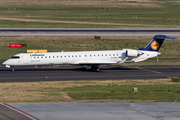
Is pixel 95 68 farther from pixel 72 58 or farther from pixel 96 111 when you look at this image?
pixel 96 111

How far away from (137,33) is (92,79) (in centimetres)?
4469

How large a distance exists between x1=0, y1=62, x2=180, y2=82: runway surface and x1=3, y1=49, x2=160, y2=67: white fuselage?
1388 millimetres

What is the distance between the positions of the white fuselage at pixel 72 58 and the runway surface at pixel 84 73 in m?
1.39

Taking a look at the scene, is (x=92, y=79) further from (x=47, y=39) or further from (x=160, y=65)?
(x=47, y=39)

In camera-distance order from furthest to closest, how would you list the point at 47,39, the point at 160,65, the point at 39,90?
the point at 47,39 < the point at 160,65 < the point at 39,90

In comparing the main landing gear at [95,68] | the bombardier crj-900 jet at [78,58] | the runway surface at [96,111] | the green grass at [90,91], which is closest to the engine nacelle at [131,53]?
the bombardier crj-900 jet at [78,58]

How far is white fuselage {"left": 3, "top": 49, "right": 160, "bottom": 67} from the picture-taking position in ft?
148

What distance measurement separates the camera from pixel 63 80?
37.8 meters

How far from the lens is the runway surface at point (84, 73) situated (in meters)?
40.0

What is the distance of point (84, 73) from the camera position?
43.9 metres

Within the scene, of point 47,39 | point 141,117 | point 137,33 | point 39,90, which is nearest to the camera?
point 141,117

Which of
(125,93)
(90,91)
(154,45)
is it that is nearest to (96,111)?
(125,93)

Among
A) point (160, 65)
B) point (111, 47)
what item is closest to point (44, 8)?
point (111, 47)

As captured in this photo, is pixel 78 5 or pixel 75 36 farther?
pixel 78 5
